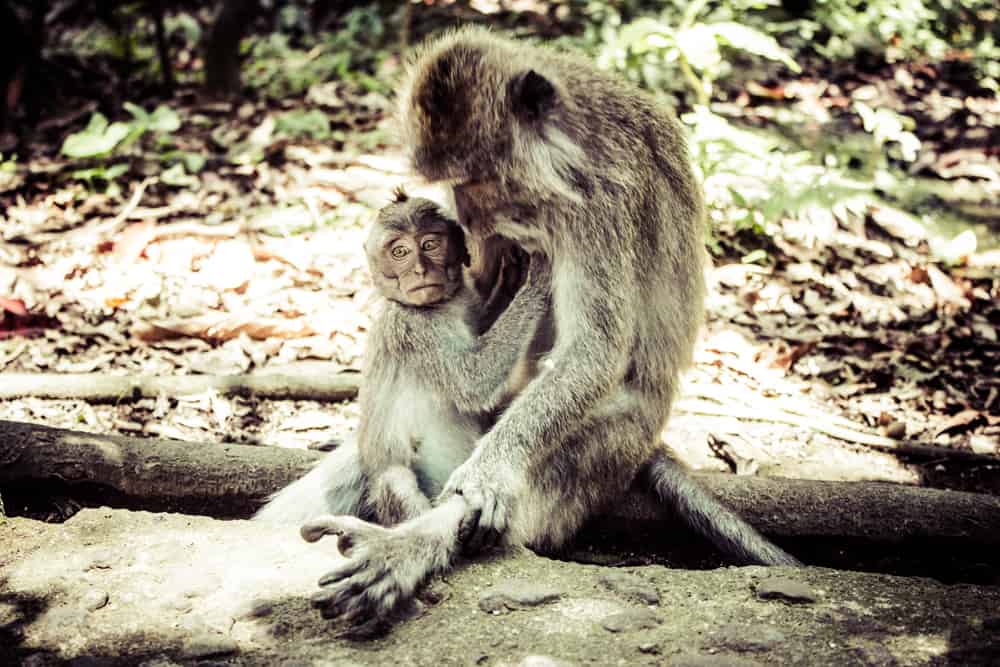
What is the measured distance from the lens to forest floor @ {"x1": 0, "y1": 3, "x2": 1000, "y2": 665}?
4.70m

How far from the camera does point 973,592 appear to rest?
3.16 meters

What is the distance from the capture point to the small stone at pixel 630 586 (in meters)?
3.14

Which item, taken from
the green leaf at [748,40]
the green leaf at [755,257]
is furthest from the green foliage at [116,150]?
the green leaf at [755,257]

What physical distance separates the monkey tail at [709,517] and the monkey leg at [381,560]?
1.01 m

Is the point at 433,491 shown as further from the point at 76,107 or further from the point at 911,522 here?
the point at 76,107

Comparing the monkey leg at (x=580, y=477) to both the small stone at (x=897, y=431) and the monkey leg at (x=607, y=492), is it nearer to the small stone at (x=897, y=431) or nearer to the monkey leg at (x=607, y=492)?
the monkey leg at (x=607, y=492)

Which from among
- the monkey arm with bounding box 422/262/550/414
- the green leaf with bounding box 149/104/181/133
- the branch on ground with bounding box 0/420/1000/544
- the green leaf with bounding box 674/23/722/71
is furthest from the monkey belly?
the green leaf with bounding box 149/104/181/133

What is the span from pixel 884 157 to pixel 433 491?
6264 millimetres

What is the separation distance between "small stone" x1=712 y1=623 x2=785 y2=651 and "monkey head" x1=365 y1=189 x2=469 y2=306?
1.72 meters

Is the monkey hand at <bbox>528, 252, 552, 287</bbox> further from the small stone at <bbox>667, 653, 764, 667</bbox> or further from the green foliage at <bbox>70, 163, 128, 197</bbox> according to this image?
the green foliage at <bbox>70, 163, 128, 197</bbox>

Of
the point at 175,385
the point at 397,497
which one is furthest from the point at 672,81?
the point at 397,497

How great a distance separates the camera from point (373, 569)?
304 centimetres

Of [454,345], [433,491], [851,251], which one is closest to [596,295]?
[454,345]

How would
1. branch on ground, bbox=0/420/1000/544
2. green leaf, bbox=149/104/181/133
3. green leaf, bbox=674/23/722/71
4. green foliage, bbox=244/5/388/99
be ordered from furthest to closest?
green foliage, bbox=244/5/388/99 → green leaf, bbox=149/104/181/133 → green leaf, bbox=674/23/722/71 → branch on ground, bbox=0/420/1000/544
